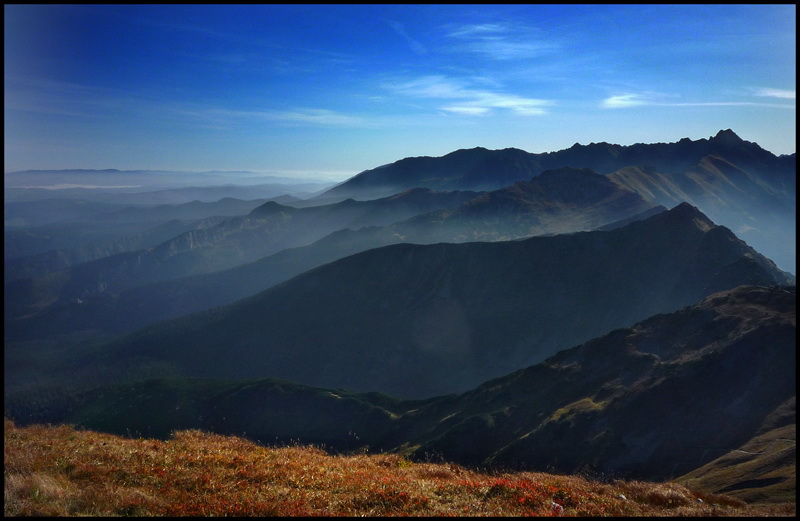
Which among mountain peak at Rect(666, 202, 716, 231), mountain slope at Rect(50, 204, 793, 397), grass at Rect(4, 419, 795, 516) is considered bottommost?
mountain slope at Rect(50, 204, 793, 397)

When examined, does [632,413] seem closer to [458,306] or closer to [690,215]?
[458,306]

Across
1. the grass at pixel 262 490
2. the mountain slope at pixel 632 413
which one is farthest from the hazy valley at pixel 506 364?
the grass at pixel 262 490

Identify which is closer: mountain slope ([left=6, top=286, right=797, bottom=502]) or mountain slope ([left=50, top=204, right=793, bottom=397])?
mountain slope ([left=6, top=286, right=797, bottom=502])

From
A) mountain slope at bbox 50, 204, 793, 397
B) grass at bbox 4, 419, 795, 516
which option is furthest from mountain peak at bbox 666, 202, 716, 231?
grass at bbox 4, 419, 795, 516

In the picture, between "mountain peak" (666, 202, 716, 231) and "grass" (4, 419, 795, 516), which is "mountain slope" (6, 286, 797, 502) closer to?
"grass" (4, 419, 795, 516)

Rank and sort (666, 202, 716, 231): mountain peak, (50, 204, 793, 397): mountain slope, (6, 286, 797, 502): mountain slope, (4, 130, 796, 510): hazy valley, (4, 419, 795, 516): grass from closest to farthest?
(4, 419, 795, 516): grass
(6, 286, 797, 502): mountain slope
(4, 130, 796, 510): hazy valley
(50, 204, 793, 397): mountain slope
(666, 202, 716, 231): mountain peak

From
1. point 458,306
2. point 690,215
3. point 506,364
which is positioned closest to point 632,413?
point 506,364

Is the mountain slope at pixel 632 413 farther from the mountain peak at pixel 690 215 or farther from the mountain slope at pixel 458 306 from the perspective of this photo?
Answer: the mountain peak at pixel 690 215
